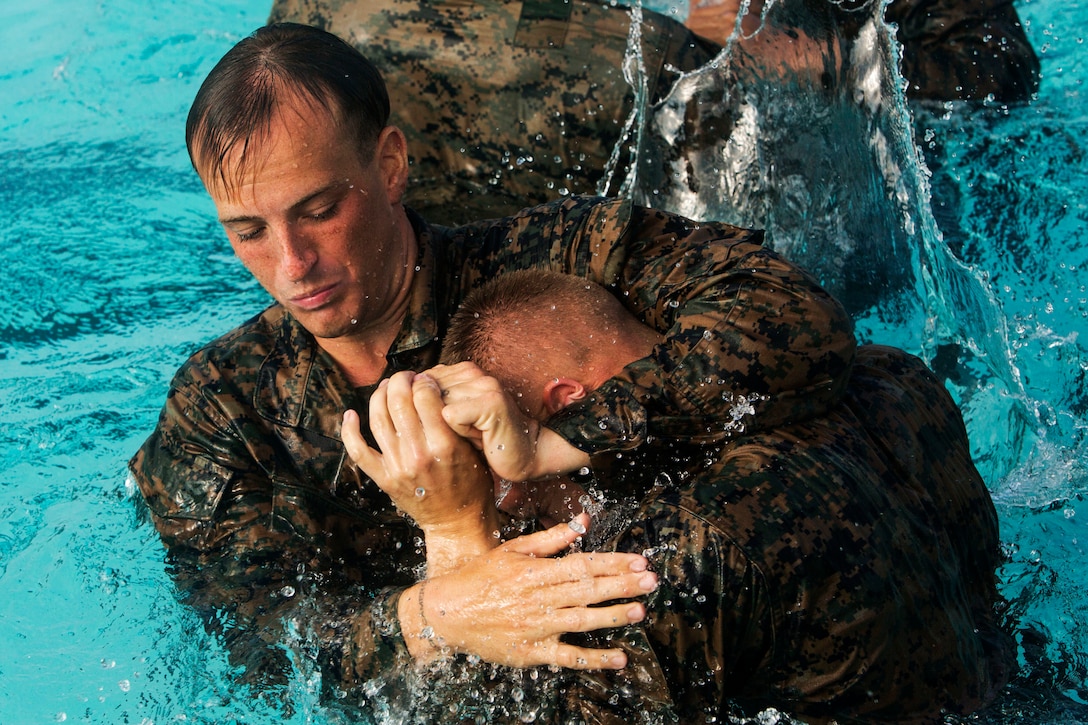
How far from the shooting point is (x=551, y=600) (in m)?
2.59

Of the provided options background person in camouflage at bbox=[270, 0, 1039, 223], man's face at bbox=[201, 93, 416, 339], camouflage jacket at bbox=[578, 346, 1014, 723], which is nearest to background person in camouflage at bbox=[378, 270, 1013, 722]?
camouflage jacket at bbox=[578, 346, 1014, 723]

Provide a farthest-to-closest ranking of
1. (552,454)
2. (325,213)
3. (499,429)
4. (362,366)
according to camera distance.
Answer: (362,366) < (325,213) < (552,454) < (499,429)

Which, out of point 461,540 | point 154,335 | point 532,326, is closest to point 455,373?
point 532,326

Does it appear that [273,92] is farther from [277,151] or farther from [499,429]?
[499,429]

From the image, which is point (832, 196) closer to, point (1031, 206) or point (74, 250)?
point (1031, 206)

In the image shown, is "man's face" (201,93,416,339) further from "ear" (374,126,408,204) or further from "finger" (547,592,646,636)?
"finger" (547,592,646,636)

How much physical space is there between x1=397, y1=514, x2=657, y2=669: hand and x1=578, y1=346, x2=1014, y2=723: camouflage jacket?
0.20 ft

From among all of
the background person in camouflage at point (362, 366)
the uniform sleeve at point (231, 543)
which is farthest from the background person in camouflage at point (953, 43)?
the uniform sleeve at point (231, 543)

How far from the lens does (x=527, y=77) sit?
525 cm

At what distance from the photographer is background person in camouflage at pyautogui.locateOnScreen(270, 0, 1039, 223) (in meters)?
5.13

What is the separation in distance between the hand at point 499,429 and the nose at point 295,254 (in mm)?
530

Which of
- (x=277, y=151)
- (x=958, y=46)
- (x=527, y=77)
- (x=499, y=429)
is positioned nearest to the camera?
(x=499, y=429)

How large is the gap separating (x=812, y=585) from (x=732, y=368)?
0.62 meters

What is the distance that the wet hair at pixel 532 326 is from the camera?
9.56ft
